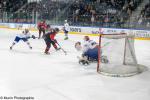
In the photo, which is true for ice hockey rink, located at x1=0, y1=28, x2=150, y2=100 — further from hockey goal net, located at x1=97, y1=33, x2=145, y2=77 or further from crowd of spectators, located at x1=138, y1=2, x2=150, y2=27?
crowd of spectators, located at x1=138, y1=2, x2=150, y2=27

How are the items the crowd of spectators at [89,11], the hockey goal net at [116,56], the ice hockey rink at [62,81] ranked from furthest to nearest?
the crowd of spectators at [89,11], the hockey goal net at [116,56], the ice hockey rink at [62,81]

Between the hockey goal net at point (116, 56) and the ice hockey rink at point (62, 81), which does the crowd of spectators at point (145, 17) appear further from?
→ the hockey goal net at point (116, 56)

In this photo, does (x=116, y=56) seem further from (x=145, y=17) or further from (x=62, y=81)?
(x=145, y=17)

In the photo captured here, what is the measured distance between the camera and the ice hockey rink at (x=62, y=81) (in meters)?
5.64

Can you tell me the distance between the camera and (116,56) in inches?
314

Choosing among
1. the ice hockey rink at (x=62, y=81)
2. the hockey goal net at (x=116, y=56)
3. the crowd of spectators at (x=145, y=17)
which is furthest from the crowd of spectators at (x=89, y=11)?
the hockey goal net at (x=116, y=56)

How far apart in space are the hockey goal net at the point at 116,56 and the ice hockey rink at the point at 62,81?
1.01 ft

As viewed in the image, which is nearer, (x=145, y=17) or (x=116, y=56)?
(x=116, y=56)

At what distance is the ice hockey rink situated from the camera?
18.5 feet

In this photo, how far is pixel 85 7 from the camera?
18.5m

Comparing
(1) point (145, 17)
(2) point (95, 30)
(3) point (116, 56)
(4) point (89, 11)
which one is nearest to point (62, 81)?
(3) point (116, 56)

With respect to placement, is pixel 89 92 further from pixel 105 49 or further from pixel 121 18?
pixel 121 18

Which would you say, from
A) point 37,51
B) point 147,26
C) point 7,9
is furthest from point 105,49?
point 7,9

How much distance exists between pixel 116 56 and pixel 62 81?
200 cm
